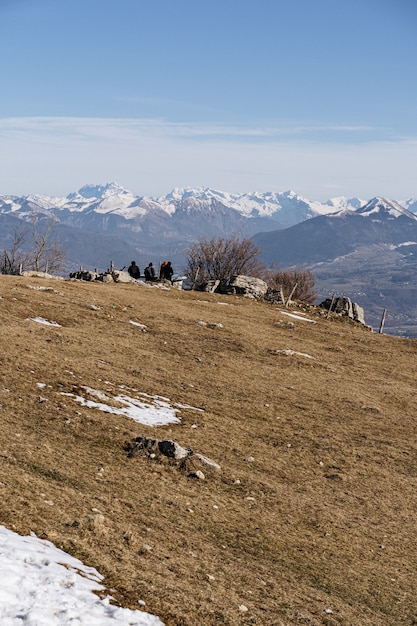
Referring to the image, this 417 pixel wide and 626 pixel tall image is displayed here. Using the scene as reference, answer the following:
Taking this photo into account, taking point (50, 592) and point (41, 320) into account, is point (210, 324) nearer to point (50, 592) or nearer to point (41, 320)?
point (41, 320)

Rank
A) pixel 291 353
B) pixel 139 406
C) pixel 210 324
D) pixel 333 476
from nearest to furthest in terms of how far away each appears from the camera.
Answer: pixel 333 476
pixel 139 406
pixel 291 353
pixel 210 324

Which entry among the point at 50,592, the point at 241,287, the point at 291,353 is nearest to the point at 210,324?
the point at 291,353

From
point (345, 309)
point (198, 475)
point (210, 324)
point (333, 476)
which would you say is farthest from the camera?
point (345, 309)

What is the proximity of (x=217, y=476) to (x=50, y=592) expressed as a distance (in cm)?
915

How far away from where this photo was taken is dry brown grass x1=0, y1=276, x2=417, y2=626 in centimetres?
1162

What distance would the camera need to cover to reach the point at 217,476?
17922 millimetres

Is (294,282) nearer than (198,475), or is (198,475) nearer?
(198,475)

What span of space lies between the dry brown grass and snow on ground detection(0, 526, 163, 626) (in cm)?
46

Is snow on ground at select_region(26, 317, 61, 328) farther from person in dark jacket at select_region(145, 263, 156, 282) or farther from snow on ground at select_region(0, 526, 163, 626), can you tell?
person in dark jacket at select_region(145, 263, 156, 282)

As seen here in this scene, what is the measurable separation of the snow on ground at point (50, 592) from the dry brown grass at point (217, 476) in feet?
1.52

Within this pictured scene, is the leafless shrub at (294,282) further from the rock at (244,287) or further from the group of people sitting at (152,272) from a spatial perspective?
the group of people sitting at (152,272)

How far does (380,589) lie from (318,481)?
6107 millimetres

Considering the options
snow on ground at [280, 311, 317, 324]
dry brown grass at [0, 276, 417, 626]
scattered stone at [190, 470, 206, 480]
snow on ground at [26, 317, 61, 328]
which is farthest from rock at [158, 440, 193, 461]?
snow on ground at [280, 311, 317, 324]

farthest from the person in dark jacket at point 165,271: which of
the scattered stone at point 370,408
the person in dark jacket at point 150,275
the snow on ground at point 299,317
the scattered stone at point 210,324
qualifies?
the scattered stone at point 370,408
